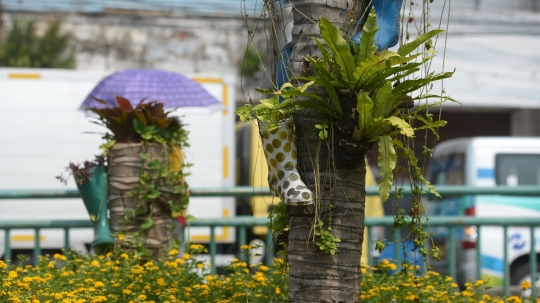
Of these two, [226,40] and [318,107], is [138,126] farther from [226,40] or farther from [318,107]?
[226,40]

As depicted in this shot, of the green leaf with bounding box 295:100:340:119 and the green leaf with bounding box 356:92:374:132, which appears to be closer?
the green leaf with bounding box 356:92:374:132

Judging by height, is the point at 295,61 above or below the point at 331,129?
above

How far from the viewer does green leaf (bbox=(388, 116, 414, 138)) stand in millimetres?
2717

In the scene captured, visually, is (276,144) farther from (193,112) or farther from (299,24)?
(193,112)

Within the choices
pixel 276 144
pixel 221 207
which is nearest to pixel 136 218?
pixel 276 144

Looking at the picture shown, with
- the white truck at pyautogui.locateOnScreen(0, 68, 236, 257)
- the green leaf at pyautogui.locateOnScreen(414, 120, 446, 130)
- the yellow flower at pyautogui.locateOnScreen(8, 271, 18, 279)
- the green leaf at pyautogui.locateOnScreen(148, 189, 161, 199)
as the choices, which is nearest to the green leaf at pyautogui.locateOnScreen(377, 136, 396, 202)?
the green leaf at pyautogui.locateOnScreen(414, 120, 446, 130)

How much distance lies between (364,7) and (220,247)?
283 inches

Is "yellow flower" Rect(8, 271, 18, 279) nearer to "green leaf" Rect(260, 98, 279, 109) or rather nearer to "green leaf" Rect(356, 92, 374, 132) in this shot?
"green leaf" Rect(260, 98, 279, 109)

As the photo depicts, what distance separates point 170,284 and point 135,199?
98cm

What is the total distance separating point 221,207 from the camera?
Result: 392 inches

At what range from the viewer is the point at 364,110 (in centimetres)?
278

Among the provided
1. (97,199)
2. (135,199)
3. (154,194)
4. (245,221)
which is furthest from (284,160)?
(245,221)

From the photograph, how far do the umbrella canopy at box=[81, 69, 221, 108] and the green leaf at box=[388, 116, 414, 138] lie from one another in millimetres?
3169

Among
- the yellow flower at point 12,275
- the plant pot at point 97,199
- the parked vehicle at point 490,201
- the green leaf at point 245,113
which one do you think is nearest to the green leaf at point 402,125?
the green leaf at point 245,113
